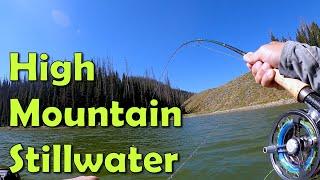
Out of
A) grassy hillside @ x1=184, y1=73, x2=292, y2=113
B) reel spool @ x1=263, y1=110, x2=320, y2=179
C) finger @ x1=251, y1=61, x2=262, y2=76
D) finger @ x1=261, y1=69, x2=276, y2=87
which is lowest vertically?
reel spool @ x1=263, y1=110, x2=320, y2=179

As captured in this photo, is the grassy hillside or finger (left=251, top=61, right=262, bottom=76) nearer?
finger (left=251, top=61, right=262, bottom=76)

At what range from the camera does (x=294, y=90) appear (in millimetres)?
2797

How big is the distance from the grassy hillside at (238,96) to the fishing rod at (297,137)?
66.1 metres

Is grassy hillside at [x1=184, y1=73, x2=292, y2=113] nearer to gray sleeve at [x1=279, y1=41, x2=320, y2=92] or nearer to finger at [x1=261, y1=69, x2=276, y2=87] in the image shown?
finger at [x1=261, y1=69, x2=276, y2=87]

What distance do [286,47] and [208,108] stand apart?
78.8m

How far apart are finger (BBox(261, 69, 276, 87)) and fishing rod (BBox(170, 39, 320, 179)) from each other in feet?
0.08

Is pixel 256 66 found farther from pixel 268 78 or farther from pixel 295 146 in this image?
pixel 295 146

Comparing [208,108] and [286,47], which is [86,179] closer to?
[286,47]

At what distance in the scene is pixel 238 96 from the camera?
80562 mm

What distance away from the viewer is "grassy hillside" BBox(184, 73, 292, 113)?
72.6m

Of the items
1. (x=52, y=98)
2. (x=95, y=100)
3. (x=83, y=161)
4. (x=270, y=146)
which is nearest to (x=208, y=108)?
(x=95, y=100)

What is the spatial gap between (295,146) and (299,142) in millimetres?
46

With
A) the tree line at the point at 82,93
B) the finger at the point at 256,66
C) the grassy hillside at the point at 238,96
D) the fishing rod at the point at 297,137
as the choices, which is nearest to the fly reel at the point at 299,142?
the fishing rod at the point at 297,137

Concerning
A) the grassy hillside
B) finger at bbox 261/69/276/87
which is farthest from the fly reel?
the grassy hillside
